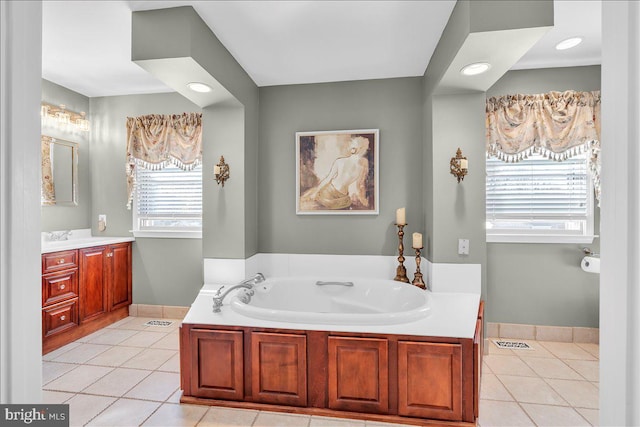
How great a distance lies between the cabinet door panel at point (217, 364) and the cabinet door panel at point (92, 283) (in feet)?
5.94

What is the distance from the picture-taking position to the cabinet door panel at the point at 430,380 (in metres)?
2.01

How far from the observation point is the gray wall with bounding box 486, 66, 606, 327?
10.4 feet

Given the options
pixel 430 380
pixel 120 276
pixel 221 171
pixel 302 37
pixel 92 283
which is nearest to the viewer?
pixel 430 380

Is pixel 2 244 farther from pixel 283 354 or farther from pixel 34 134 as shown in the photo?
pixel 283 354

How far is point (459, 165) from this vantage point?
2.74m

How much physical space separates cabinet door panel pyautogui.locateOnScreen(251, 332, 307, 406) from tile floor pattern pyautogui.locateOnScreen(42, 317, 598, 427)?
0.10 metres

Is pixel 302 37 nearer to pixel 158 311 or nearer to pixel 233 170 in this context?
pixel 233 170

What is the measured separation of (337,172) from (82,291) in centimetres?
271

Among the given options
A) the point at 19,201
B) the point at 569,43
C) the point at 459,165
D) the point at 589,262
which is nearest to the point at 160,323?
the point at 459,165

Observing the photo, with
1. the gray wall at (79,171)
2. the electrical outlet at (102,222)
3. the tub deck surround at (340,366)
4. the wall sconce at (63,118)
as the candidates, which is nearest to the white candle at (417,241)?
the tub deck surround at (340,366)

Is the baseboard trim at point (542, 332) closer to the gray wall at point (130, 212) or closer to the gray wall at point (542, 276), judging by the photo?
the gray wall at point (542, 276)

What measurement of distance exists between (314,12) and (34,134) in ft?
7.04

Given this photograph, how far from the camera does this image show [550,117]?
10.3 ft

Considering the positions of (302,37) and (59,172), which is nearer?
(302,37)
